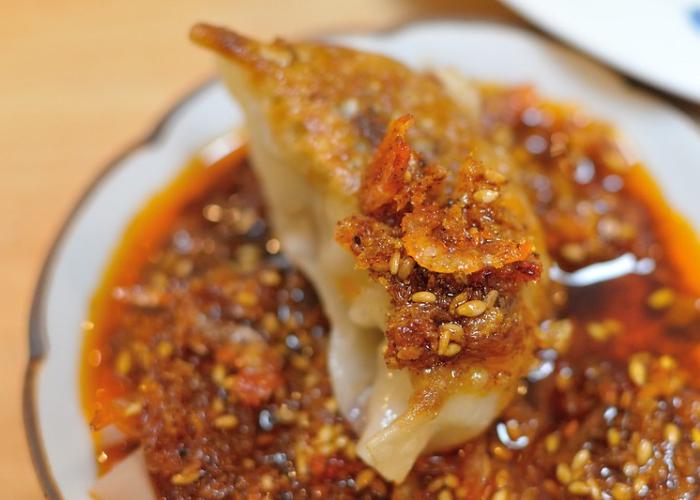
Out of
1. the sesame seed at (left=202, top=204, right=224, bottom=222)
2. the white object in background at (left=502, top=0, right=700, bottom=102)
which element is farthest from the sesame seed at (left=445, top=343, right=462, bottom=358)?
the white object in background at (left=502, top=0, right=700, bottom=102)

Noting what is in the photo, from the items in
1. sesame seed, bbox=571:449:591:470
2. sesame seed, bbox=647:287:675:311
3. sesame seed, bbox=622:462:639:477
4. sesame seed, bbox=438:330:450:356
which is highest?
sesame seed, bbox=438:330:450:356

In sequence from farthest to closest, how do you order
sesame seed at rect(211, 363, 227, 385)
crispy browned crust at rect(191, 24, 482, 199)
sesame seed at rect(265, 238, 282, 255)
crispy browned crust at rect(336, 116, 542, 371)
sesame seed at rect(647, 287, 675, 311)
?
1. sesame seed at rect(265, 238, 282, 255)
2. sesame seed at rect(647, 287, 675, 311)
3. sesame seed at rect(211, 363, 227, 385)
4. crispy browned crust at rect(191, 24, 482, 199)
5. crispy browned crust at rect(336, 116, 542, 371)

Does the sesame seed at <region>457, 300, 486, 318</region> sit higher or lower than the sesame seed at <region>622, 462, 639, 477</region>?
higher

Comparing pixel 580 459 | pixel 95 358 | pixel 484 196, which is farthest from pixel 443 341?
pixel 95 358

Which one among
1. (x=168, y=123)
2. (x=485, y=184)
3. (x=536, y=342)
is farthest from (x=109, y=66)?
(x=536, y=342)

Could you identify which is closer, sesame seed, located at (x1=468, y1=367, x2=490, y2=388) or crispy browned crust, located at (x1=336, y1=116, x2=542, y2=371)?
crispy browned crust, located at (x1=336, y1=116, x2=542, y2=371)

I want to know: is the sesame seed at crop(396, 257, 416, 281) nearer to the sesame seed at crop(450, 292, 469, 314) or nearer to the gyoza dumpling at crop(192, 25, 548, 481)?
the gyoza dumpling at crop(192, 25, 548, 481)

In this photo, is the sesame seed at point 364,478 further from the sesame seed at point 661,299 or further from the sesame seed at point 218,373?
Answer: the sesame seed at point 661,299

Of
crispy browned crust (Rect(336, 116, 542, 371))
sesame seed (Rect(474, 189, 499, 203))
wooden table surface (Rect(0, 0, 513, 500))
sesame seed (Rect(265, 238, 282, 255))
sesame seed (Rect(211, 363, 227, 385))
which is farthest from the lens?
wooden table surface (Rect(0, 0, 513, 500))
